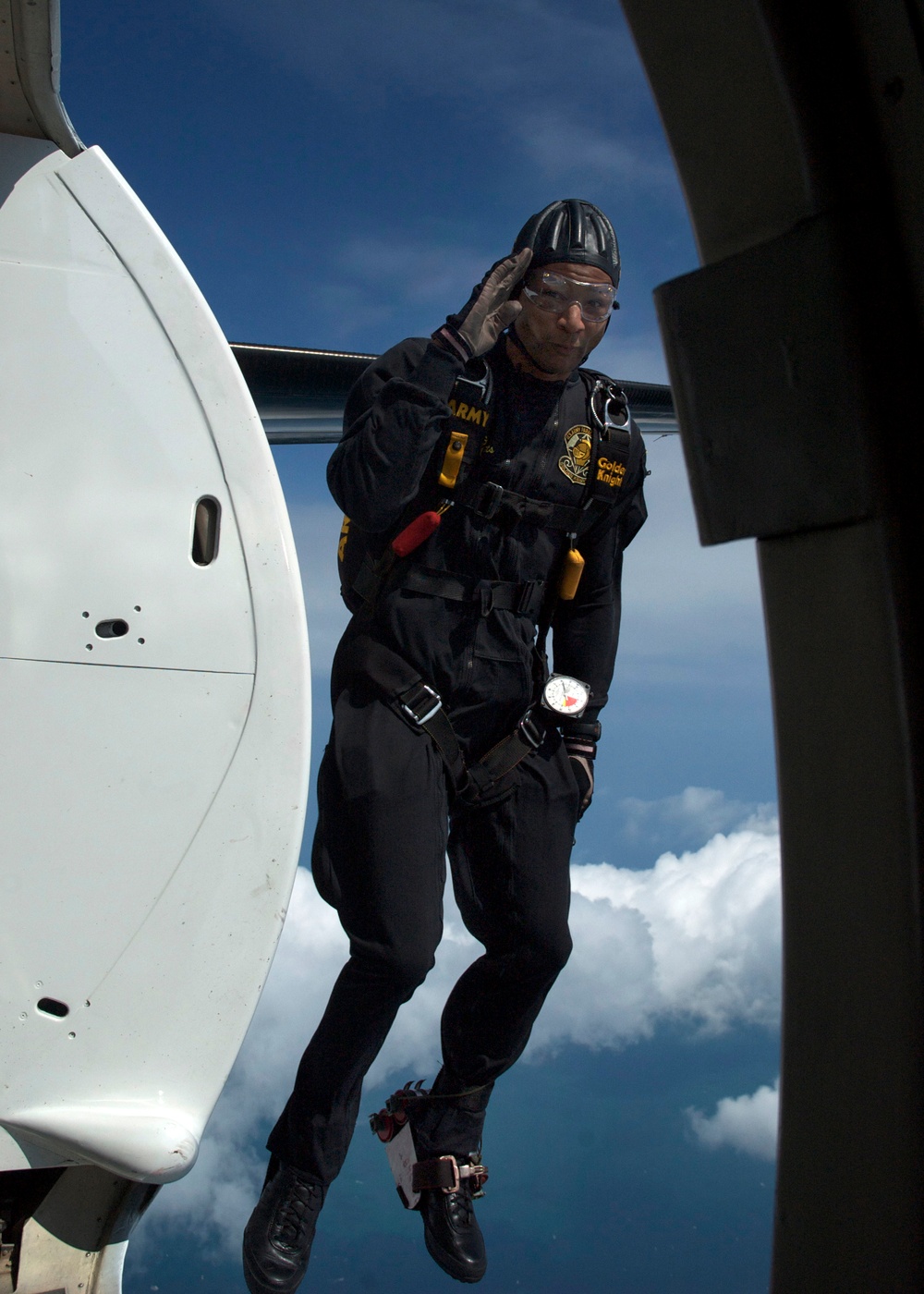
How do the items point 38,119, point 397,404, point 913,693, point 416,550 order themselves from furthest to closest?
point 416,550
point 397,404
point 38,119
point 913,693

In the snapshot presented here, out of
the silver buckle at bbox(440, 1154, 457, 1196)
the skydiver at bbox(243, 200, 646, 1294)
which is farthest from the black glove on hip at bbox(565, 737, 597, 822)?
the silver buckle at bbox(440, 1154, 457, 1196)

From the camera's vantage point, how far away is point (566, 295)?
200 cm

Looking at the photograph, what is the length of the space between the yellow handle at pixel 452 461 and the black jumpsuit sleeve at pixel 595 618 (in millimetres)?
442

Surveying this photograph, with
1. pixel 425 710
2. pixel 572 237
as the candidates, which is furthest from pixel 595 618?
pixel 572 237

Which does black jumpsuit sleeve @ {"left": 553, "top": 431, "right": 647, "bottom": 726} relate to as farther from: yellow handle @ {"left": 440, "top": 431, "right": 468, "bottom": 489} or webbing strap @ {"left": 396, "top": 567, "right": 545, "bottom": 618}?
yellow handle @ {"left": 440, "top": 431, "right": 468, "bottom": 489}

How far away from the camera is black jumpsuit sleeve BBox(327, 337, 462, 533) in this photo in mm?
1829

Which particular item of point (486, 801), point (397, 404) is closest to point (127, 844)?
point (486, 801)

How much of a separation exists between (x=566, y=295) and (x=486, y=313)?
7.4 inches

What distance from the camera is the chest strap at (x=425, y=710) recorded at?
75.6 inches

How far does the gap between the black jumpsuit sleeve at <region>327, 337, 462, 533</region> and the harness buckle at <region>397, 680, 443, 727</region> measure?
32 cm

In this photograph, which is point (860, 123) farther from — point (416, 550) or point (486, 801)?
point (486, 801)

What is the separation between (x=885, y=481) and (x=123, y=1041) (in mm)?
1384

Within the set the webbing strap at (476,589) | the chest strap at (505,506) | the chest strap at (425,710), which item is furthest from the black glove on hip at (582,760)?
the chest strap at (505,506)

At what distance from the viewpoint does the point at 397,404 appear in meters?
1.84
